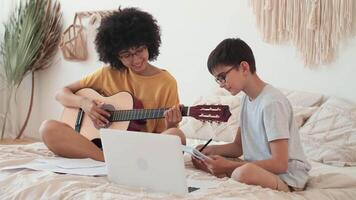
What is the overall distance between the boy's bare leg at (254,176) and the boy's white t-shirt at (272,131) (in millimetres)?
81

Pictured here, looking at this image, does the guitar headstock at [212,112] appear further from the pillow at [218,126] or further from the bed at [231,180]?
the pillow at [218,126]

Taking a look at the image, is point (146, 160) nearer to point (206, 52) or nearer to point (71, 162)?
point (71, 162)

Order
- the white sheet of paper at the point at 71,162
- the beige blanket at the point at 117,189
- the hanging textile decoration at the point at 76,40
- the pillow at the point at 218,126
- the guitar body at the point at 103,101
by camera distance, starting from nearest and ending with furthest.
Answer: the beige blanket at the point at 117,189, the white sheet of paper at the point at 71,162, the guitar body at the point at 103,101, the pillow at the point at 218,126, the hanging textile decoration at the point at 76,40

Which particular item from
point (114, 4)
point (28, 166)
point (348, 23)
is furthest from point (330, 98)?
point (114, 4)

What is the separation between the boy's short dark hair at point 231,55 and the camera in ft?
5.11

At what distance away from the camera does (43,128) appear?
77.7 inches

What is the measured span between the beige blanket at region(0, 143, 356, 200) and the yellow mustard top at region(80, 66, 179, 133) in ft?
1.74

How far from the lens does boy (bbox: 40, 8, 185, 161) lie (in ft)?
6.40

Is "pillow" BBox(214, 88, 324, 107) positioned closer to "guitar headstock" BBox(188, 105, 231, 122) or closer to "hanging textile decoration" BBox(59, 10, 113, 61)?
"guitar headstock" BBox(188, 105, 231, 122)

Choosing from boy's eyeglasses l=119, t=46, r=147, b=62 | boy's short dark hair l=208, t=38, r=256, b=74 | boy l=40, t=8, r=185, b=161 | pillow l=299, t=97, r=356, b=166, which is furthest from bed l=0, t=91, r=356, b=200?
boy's eyeglasses l=119, t=46, r=147, b=62

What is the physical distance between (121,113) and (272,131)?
0.80 meters

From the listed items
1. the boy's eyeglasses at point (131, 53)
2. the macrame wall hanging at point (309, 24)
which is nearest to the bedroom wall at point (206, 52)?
the macrame wall hanging at point (309, 24)

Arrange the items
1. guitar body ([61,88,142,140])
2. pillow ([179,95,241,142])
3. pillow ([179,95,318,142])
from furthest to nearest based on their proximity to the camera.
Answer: pillow ([179,95,241,142]) → pillow ([179,95,318,142]) → guitar body ([61,88,142,140])

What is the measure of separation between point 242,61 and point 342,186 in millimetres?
500
